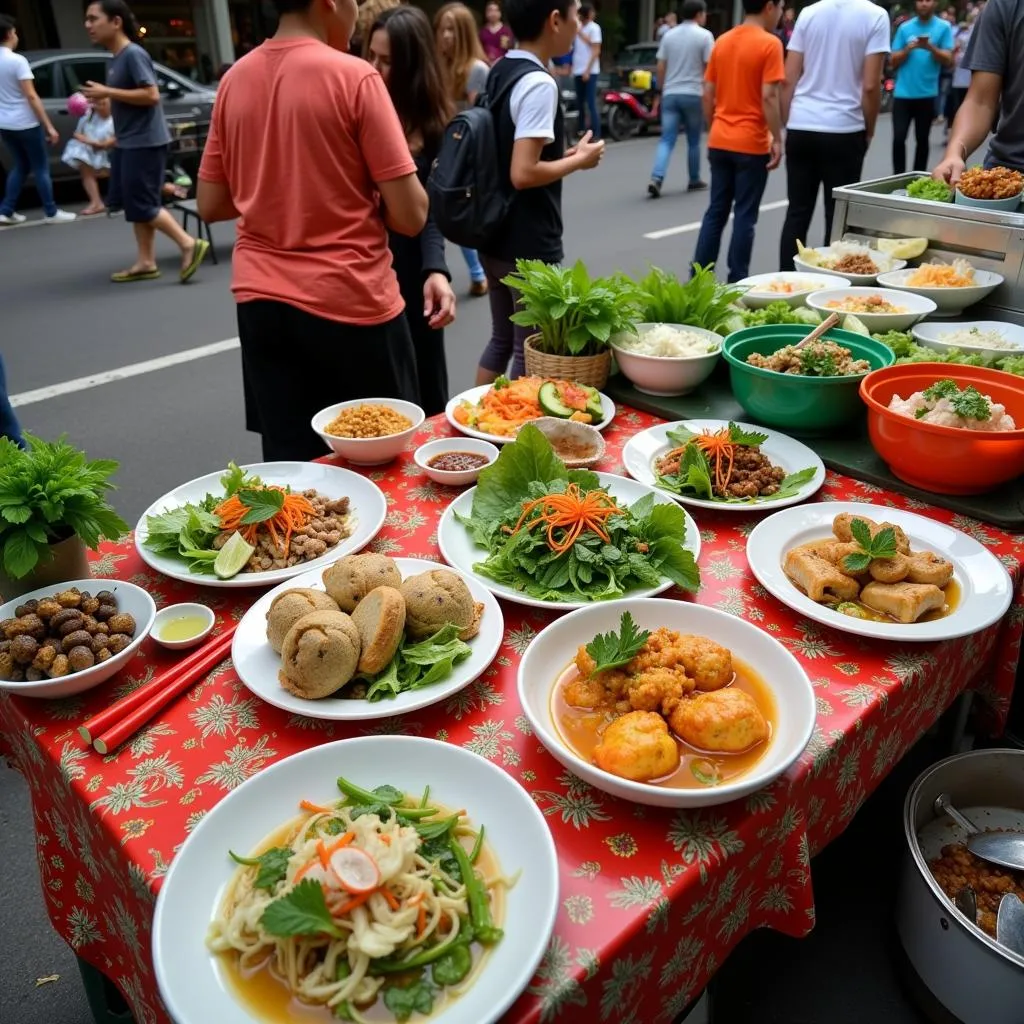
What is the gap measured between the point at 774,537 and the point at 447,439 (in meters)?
1.02

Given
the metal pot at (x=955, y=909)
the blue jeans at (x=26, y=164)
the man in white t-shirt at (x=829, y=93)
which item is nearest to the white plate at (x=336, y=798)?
the metal pot at (x=955, y=909)

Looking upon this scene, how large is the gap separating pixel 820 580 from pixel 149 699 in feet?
4.46

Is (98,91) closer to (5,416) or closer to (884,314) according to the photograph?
(5,416)

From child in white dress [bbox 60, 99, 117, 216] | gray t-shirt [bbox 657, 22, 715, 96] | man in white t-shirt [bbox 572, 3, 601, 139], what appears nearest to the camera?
child in white dress [bbox 60, 99, 117, 216]

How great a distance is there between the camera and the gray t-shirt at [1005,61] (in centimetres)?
377

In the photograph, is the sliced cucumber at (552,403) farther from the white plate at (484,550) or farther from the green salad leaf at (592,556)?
the green salad leaf at (592,556)

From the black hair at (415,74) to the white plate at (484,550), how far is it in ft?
8.14

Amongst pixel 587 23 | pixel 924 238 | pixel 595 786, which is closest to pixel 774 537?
pixel 595 786

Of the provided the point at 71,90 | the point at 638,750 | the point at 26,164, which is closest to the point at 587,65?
the point at 71,90

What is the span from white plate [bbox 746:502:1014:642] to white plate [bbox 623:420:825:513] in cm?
9

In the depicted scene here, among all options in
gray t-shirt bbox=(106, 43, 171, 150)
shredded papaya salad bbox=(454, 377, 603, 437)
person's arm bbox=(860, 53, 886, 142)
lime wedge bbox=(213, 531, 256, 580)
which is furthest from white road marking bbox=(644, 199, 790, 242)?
lime wedge bbox=(213, 531, 256, 580)

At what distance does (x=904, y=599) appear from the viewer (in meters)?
1.68

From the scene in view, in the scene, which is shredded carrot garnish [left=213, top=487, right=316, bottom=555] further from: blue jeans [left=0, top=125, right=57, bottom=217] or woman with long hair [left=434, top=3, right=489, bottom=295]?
blue jeans [left=0, top=125, right=57, bottom=217]

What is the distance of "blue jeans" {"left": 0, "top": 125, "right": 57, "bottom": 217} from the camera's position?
9383 millimetres
